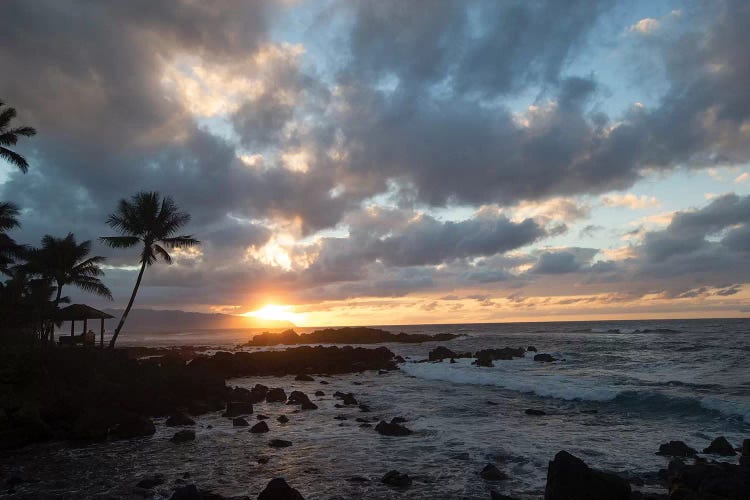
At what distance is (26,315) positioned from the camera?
2475 centimetres

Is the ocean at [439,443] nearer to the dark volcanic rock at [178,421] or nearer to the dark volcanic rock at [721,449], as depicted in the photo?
the dark volcanic rock at [178,421]

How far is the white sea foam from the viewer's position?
79.6 ft

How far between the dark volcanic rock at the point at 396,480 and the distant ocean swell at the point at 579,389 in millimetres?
14415

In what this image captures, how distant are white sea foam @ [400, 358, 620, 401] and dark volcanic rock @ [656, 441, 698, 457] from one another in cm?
966

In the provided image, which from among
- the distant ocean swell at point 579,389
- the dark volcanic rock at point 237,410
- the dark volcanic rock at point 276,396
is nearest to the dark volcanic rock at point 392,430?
the dark volcanic rock at point 237,410

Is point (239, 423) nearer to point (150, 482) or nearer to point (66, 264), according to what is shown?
point (150, 482)

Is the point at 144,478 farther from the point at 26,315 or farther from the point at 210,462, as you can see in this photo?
the point at 26,315

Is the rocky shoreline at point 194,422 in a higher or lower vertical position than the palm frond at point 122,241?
lower

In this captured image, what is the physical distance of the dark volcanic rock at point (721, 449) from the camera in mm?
13516

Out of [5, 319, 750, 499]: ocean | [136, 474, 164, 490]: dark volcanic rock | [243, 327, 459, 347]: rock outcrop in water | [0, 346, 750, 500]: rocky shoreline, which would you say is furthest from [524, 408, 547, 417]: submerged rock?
[243, 327, 459, 347]: rock outcrop in water

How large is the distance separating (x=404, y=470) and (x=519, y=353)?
41627 millimetres

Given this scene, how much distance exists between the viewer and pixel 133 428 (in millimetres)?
16266

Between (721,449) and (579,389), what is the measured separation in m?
11.3

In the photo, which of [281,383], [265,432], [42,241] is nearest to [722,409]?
[265,432]
